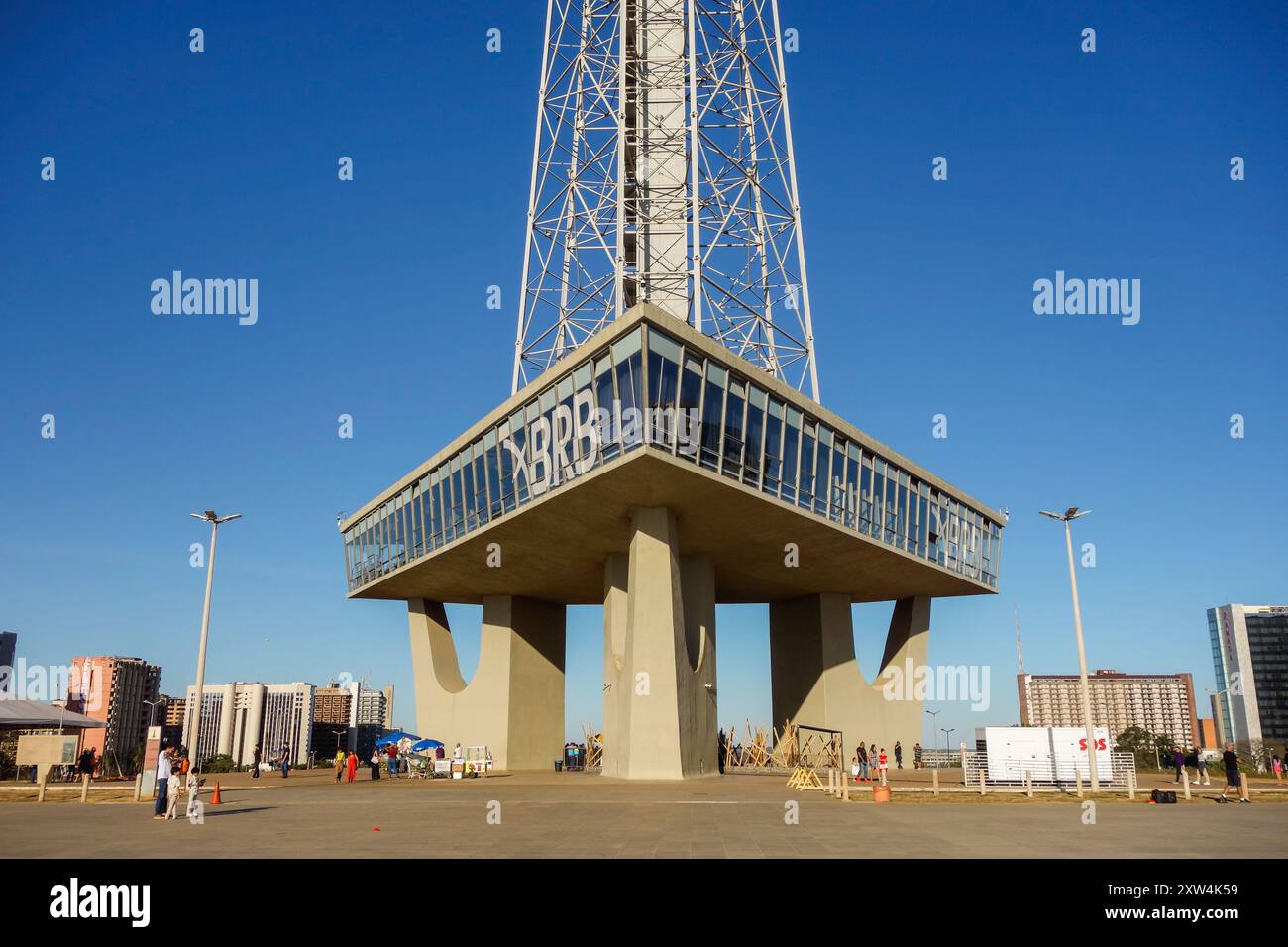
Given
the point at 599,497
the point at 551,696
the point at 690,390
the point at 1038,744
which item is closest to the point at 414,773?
the point at 551,696

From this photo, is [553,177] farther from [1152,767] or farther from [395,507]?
[1152,767]

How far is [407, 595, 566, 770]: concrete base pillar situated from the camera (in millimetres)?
48906

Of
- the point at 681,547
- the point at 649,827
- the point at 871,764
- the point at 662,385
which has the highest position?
the point at 662,385

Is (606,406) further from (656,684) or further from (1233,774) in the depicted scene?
(1233,774)

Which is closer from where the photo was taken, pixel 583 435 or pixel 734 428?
pixel 583 435

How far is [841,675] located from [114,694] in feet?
486

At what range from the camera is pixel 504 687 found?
49094 millimetres

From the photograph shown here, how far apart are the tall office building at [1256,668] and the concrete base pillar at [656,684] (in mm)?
171231

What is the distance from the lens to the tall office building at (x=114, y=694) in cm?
15050

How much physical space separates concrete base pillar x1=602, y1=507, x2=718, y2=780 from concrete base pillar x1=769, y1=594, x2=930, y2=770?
12.8 meters

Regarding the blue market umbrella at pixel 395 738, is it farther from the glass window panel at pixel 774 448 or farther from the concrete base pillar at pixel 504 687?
the glass window panel at pixel 774 448

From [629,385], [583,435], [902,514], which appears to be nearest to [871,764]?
[902,514]

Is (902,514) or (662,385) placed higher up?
(662,385)

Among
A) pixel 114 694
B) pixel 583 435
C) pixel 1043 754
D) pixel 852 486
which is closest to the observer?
pixel 1043 754
